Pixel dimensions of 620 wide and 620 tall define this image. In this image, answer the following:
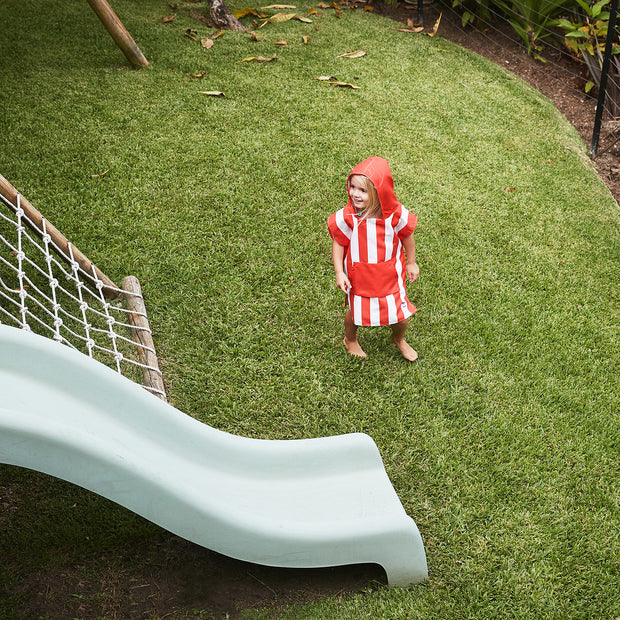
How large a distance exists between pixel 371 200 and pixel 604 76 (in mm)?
2931

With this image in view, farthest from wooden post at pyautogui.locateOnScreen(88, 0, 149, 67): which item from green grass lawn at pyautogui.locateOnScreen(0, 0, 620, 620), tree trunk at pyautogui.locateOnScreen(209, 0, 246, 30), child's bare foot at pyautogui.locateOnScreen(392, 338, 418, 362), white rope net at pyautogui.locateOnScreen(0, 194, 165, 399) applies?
child's bare foot at pyautogui.locateOnScreen(392, 338, 418, 362)

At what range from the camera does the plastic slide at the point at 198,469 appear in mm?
1506

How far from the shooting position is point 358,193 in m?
2.29

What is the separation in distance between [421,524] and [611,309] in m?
1.79

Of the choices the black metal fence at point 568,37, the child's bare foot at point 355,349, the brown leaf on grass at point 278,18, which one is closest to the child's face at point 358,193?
the child's bare foot at point 355,349

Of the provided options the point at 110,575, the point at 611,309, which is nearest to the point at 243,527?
the point at 110,575

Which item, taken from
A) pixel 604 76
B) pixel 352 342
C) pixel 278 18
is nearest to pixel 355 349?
pixel 352 342

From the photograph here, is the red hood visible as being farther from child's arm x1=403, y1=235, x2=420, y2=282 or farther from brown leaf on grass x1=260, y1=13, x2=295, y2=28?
brown leaf on grass x1=260, y1=13, x2=295, y2=28

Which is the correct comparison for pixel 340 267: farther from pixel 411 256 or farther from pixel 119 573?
pixel 119 573

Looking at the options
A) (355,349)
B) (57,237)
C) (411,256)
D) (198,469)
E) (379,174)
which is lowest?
(355,349)

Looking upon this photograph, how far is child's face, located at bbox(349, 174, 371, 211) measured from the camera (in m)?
2.26

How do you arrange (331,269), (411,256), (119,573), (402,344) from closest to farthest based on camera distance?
(119,573), (411,256), (402,344), (331,269)

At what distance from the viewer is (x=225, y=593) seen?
1929mm

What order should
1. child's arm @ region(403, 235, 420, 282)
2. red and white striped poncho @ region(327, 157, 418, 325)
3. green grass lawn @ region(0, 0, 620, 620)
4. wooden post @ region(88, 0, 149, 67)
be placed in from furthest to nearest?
wooden post @ region(88, 0, 149, 67) < child's arm @ region(403, 235, 420, 282) < red and white striped poncho @ region(327, 157, 418, 325) < green grass lawn @ region(0, 0, 620, 620)
